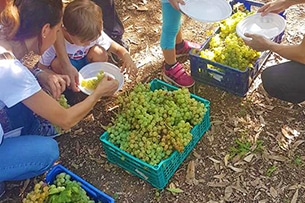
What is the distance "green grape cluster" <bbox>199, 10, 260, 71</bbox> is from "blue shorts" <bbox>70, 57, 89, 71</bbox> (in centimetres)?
88

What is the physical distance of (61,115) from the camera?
7.70 ft

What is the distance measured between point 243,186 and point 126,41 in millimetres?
1772

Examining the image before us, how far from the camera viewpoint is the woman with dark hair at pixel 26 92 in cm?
217

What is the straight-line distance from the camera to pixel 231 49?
9.84 feet

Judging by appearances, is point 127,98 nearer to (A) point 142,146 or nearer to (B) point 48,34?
(A) point 142,146

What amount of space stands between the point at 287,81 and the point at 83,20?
143cm

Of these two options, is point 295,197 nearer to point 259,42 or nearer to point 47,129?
point 259,42

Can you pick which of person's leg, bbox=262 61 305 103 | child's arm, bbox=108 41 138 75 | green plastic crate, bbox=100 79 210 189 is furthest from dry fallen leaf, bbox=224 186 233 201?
child's arm, bbox=108 41 138 75

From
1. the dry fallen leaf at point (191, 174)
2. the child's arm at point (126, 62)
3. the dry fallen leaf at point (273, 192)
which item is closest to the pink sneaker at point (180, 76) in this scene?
the child's arm at point (126, 62)

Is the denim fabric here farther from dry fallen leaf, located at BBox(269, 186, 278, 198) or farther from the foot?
dry fallen leaf, located at BBox(269, 186, 278, 198)

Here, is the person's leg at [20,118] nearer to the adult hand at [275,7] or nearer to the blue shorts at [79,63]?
the blue shorts at [79,63]

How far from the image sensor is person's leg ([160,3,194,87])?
300 centimetres

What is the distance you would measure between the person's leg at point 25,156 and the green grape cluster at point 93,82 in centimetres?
51

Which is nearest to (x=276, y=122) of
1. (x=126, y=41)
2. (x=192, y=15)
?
(x=192, y=15)
